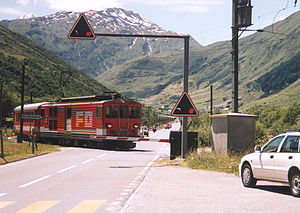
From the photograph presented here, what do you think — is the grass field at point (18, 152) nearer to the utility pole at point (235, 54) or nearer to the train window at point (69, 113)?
the train window at point (69, 113)

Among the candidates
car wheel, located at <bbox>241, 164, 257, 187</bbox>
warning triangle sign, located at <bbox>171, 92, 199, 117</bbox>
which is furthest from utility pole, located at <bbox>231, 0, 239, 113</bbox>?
car wheel, located at <bbox>241, 164, 257, 187</bbox>

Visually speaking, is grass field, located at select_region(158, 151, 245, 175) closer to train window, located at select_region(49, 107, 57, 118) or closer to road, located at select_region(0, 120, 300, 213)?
road, located at select_region(0, 120, 300, 213)

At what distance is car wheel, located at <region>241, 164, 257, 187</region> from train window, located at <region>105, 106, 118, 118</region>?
18399 mm

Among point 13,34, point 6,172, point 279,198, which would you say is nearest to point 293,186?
point 279,198

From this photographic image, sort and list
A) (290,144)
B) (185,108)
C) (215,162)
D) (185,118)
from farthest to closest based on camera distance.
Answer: (185,118)
(185,108)
(215,162)
(290,144)

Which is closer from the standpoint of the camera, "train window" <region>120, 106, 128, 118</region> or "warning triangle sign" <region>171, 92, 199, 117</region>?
"warning triangle sign" <region>171, 92, 199, 117</region>

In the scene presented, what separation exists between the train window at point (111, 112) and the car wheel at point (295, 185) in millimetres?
20945

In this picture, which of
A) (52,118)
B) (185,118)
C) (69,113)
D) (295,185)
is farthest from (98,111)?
(295,185)

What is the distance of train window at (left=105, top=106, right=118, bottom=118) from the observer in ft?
101

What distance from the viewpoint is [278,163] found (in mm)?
11406

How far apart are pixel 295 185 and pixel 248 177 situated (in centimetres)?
220

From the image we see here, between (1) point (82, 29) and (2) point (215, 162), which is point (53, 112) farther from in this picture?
(2) point (215, 162)

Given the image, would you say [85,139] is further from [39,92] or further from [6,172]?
[39,92]

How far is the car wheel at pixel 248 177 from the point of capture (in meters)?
12.6
